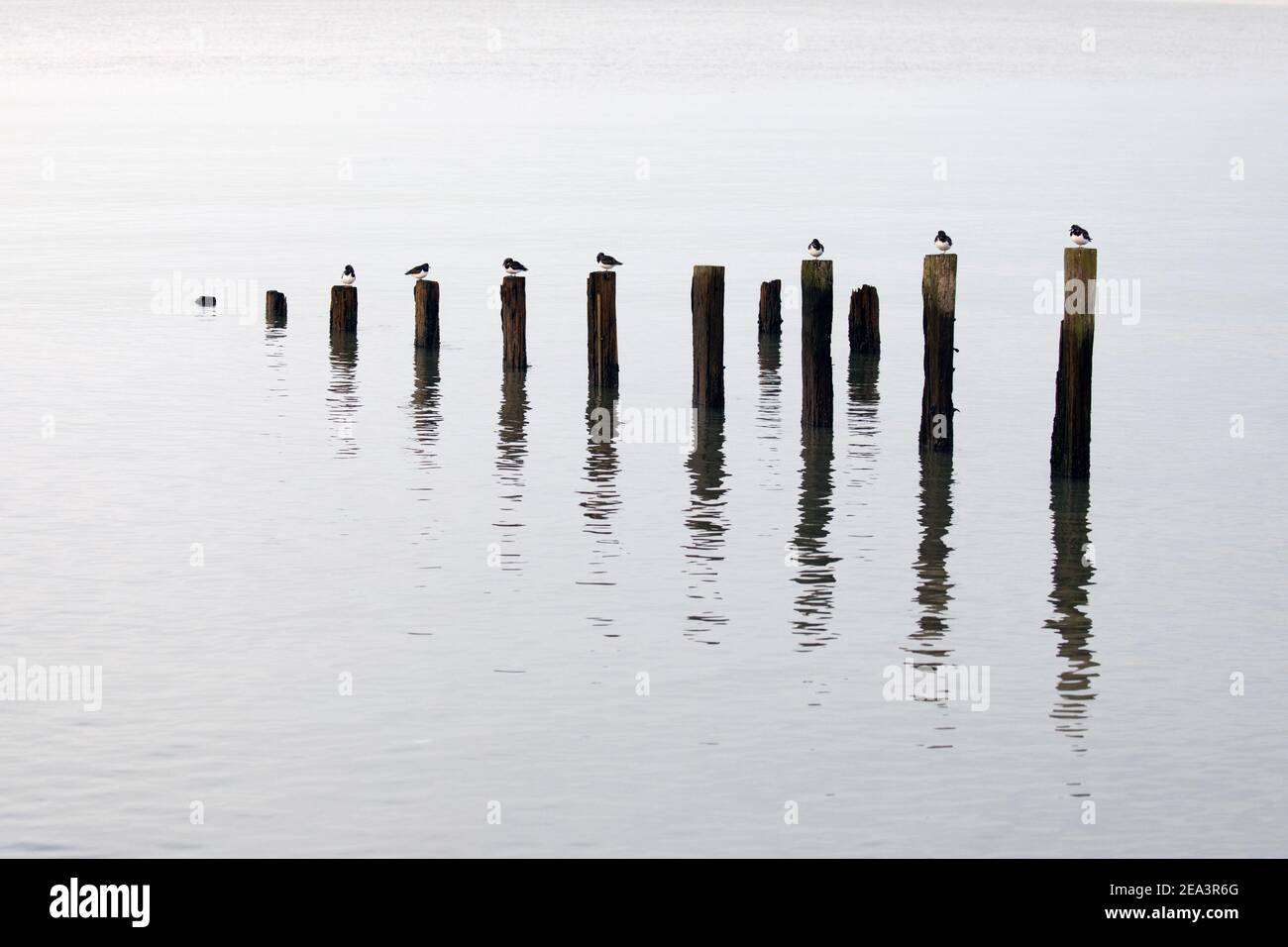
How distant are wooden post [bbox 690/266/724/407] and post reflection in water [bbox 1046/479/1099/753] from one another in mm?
4856

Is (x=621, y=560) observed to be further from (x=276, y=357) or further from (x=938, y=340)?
(x=276, y=357)

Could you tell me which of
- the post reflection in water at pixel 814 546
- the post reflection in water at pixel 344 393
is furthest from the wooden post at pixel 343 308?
the post reflection in water at pixel 814 546

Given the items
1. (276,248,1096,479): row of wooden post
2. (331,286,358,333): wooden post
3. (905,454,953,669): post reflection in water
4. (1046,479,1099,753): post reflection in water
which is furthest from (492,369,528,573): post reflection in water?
(1046,479,1099,753): post reflection in water

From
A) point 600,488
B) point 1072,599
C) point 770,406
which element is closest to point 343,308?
point 770,406

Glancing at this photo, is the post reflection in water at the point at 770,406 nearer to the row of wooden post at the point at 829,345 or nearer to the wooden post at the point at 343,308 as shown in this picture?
the row of wooden post at the point at 829,345

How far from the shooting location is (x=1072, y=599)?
2064 cm

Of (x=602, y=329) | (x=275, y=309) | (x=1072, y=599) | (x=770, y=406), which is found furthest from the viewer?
(x=275, y=309)

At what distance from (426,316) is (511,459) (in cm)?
856

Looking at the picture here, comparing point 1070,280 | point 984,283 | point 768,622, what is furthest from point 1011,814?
point 984,283

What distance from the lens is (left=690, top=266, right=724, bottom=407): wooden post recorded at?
2750cm

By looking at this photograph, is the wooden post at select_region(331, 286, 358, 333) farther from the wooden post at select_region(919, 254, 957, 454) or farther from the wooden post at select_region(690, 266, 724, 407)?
the wooden post at select_region(919, 254, 957, 454)

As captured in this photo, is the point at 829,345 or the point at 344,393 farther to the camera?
the point at 344,393

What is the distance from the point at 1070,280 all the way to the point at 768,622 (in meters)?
5.65

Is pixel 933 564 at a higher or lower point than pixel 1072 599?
higher
